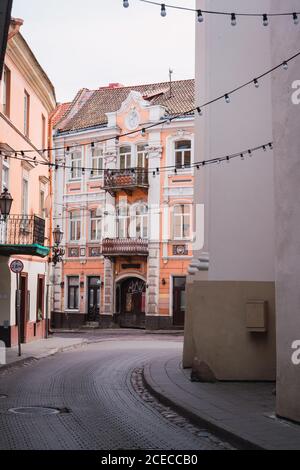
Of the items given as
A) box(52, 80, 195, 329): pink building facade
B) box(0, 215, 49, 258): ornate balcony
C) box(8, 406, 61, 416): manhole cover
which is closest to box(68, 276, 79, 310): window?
box(52, 80, 195, 329): pink building facade

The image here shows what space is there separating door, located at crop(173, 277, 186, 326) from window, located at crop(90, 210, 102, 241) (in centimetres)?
536

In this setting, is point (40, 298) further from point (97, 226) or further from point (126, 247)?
point (97, 226)

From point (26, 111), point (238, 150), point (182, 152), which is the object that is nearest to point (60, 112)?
point (182, 152)

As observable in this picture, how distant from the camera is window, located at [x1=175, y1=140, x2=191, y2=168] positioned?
39.2m

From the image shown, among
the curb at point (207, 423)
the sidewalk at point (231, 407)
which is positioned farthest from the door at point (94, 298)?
the curb at point (207, 423)

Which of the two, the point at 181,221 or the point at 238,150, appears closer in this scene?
the point at 238,150

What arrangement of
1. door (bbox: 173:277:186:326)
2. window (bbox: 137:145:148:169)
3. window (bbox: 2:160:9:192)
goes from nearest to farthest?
1. window (bbox: 2:160:9:192)
2. door (bbox: 173:277:186:326)
3. window (bbox: 137:145:148:169)

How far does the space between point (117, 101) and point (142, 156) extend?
550 cm

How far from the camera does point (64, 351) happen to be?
2533 centimetres

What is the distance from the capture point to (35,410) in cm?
1140

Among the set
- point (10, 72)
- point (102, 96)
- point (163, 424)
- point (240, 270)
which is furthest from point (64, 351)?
point (102, 96)

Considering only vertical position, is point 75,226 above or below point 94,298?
above

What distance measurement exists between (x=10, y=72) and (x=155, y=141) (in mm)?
15872

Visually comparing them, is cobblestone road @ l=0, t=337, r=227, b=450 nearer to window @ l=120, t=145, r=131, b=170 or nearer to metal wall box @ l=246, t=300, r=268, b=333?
metal wall box @ l=246, t=300, r=268, b=333
